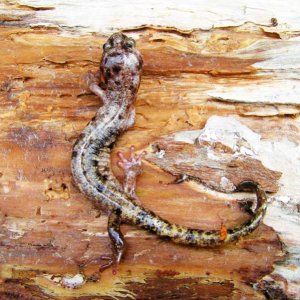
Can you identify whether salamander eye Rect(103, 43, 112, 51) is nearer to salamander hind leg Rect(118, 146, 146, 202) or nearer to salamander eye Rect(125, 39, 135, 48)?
salamander eye Rect(125, 39, 135, 48)

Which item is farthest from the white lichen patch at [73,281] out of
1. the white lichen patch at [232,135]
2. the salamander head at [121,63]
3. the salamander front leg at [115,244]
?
the salamander head at [121,63]

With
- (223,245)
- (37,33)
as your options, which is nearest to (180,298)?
(223,245)

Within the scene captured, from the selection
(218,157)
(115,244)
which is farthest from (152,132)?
(115,244)

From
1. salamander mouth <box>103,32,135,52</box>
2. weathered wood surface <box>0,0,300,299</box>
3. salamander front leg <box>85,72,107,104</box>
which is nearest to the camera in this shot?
weathered wood surface <box>0,0,300,299</box>

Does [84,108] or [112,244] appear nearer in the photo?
[112,244]

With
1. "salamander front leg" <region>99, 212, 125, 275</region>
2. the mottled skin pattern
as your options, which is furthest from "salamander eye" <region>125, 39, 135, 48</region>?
"salamander front leg" <region>99, 212, 125, 275</region>

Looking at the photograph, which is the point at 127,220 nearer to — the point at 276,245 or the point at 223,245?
the point at 223,245

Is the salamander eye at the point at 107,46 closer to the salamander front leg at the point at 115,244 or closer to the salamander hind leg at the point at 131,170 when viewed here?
the salamander hind leg at the point at 131,170

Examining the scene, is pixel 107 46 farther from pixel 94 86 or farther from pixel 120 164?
pixel 120 164
